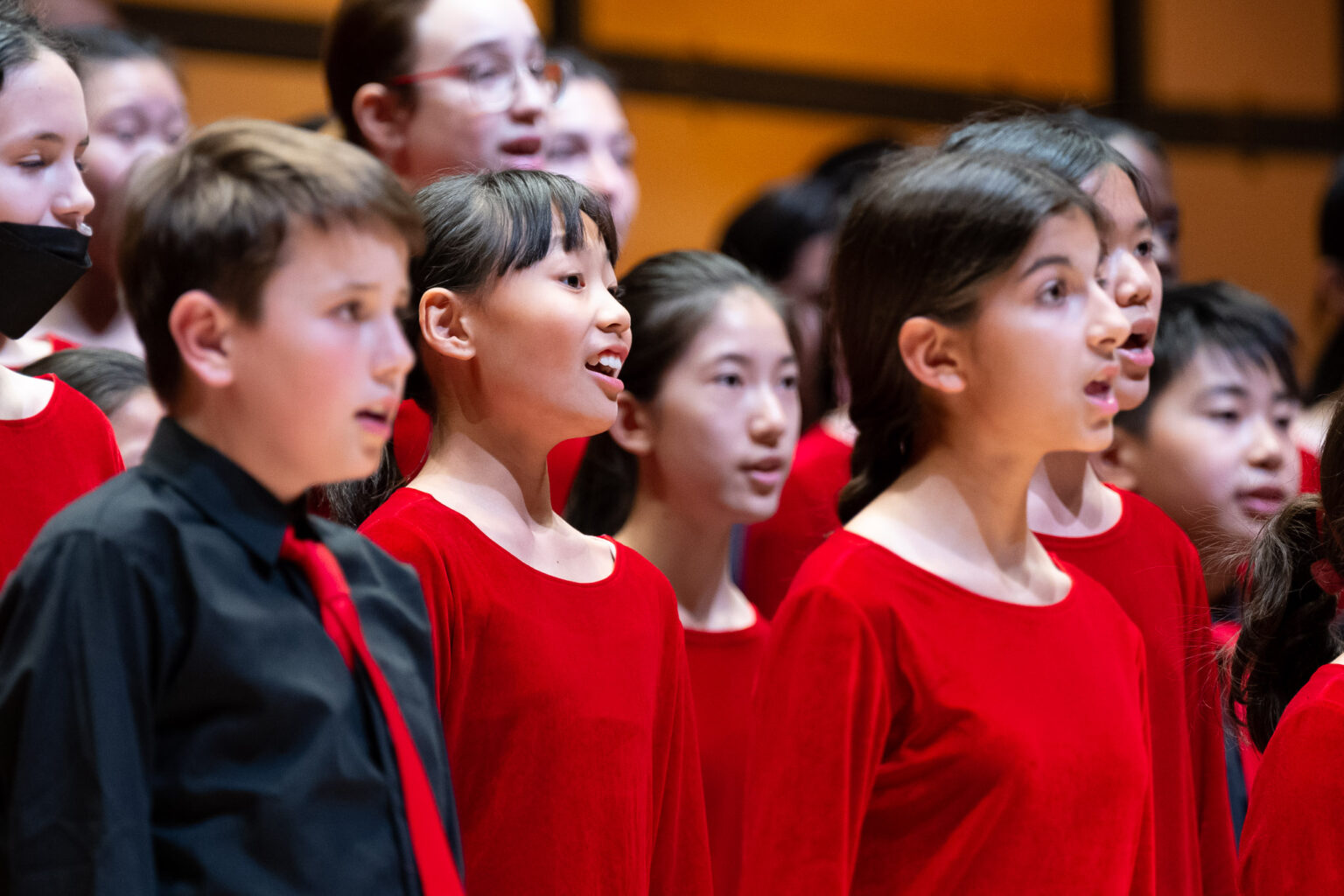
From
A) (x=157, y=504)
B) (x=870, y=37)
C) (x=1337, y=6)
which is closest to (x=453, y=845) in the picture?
(x=157, y=504)

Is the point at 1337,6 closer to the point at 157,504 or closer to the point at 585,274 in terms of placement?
the point at 585,274

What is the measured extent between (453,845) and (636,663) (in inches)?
16.1

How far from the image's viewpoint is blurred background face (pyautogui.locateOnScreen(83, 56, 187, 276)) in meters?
2.82

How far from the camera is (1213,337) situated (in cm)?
272

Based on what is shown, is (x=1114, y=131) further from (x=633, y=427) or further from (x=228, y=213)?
(x=228, y=213)

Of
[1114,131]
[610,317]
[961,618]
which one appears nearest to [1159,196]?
[1114,131]

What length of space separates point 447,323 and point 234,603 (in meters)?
0.60

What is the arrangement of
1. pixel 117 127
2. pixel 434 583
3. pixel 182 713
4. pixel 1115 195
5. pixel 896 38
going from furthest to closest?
1. pixel 896 38
2. pixel 117 127
3. pixel 1115 195
4. pixel 434 583
5. pixel 182 713

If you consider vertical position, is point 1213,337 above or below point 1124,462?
above

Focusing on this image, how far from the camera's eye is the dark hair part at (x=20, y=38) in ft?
5.53

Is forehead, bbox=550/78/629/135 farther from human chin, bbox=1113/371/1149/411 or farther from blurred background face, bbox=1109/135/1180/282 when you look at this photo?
human chin, bbox=1113/371/1149/411

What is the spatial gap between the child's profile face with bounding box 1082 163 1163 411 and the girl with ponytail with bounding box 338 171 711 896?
0.66m

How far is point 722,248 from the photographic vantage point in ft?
12.9

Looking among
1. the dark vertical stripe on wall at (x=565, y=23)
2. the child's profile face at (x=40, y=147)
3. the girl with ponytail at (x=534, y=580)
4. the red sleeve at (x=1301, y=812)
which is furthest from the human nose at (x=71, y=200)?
the dark vertical stripe on wall at (x=565, y=23)
